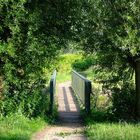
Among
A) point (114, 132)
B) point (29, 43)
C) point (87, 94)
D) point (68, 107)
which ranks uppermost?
point (29, 43)

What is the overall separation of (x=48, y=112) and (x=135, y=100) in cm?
319

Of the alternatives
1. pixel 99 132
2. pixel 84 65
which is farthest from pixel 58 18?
pixel 84 65

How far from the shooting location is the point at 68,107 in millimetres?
23094

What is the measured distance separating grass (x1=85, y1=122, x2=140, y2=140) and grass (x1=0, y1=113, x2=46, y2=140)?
167cm

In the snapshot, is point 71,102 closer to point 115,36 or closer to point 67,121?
point 67,121

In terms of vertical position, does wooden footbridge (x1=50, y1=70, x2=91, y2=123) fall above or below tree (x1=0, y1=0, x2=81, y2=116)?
below

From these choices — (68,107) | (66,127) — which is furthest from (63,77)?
(66,127)

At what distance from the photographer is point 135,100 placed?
55.5 feet

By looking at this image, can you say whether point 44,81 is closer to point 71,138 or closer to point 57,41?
point 57,41

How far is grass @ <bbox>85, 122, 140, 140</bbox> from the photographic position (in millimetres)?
12305

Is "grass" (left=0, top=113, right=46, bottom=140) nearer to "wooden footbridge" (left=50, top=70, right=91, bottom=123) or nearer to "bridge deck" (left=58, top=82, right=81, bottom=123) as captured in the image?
"wooden footbridge" (left=50, top=70, right=91, bottom=123)

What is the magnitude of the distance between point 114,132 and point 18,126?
116 inches

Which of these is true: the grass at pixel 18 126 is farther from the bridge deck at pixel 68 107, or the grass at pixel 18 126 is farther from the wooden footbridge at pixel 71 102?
the bridge deck at pixel 68 107

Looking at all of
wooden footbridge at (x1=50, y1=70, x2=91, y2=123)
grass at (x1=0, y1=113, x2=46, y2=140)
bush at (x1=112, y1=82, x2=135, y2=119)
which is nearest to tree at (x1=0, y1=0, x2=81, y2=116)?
grass at (x1=0, y1=113, x2=46, y2=140)
